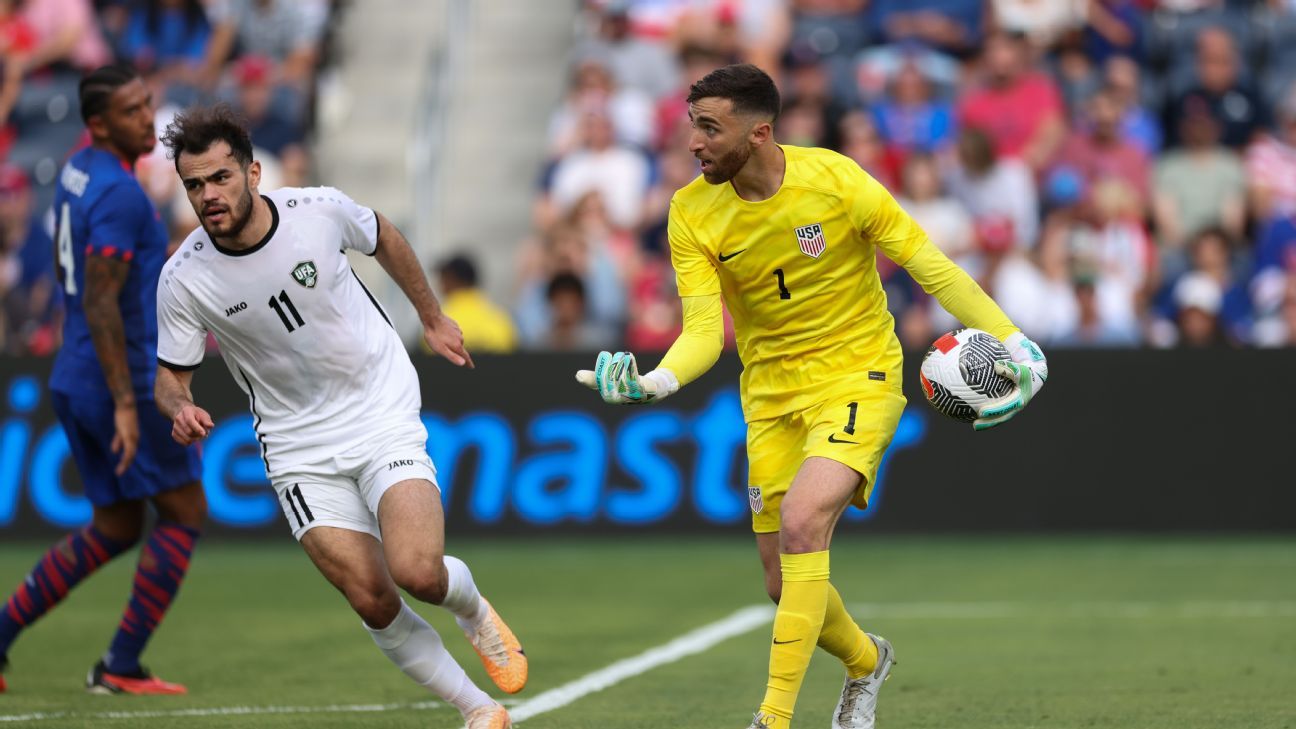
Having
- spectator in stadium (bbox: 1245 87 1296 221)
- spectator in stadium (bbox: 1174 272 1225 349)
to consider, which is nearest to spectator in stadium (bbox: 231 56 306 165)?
spectator in stadium (bbox: 1174 272 1225 349)

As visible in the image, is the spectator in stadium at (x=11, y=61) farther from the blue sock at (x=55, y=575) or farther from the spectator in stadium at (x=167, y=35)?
the blue sock at (x=55, y=575)

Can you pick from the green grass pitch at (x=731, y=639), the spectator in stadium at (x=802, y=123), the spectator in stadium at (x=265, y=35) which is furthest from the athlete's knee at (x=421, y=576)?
the spectator in stadium at (x=265, y=35)

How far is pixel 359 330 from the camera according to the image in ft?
23.9

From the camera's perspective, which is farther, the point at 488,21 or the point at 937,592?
the point at 488,21

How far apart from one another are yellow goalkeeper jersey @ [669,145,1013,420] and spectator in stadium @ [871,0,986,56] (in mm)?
11453

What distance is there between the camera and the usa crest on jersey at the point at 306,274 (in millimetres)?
7098

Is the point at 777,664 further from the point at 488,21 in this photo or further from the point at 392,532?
the point at 488,21

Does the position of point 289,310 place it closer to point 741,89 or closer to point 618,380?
point 618,380

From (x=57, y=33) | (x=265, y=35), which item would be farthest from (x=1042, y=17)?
(x=57, y=33)

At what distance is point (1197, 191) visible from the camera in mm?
16750

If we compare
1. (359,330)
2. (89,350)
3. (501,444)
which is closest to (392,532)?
(359,330)

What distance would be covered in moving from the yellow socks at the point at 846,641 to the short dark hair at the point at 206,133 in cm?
267

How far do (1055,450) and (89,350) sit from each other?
7925 mm

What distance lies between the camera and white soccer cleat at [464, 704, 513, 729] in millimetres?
7055
